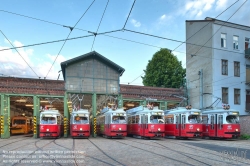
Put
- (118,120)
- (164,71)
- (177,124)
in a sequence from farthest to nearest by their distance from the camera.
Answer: (164,71) → (118,120) → (177,124)

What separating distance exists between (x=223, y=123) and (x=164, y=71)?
22817 millimetres

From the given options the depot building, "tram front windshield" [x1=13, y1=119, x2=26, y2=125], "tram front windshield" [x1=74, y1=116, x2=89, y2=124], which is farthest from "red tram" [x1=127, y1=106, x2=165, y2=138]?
"tram front windshield" [x1=13, y1=119, x2=26, y2=125]

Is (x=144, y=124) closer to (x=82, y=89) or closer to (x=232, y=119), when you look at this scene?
(x=232, y=119)

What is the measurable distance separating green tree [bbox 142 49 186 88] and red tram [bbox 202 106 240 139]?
1924 centimetres

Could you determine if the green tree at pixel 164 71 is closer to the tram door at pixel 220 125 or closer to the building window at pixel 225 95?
the building window at pixel 225 95

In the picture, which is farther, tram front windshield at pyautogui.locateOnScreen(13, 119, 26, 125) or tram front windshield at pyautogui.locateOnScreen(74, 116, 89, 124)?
tram front windshield at pyautogui.locateOnScreen(13, 119, 26, 125)

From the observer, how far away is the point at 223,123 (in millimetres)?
24844

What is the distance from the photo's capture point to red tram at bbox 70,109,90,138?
88.7ft

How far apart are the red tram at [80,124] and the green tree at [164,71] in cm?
2112

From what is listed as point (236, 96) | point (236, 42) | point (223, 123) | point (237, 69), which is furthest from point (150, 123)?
point (236, 42)

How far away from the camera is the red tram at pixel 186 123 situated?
25172mm

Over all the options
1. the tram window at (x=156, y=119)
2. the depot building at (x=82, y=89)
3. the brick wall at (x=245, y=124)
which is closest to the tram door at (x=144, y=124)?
the tram window at (x=156, y=119)

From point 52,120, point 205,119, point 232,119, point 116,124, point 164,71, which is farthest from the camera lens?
point 164,71

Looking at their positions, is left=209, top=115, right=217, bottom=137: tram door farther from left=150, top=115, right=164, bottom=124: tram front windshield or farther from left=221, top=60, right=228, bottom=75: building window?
left=221, top=60, right=228, bottom=75: building window
